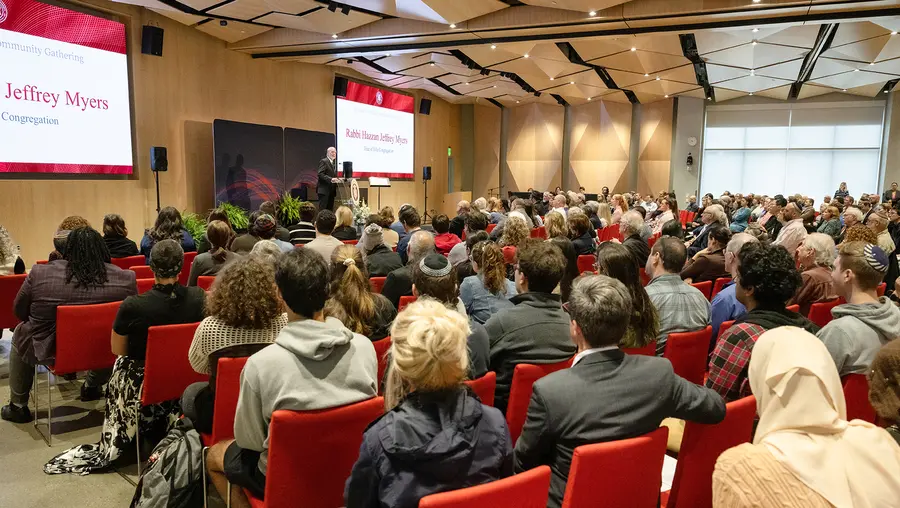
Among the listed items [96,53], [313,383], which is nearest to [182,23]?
[96,53]

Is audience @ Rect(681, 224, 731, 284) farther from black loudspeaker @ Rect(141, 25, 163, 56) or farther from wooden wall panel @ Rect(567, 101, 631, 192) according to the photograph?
wooden wall panel @ Rect(567, 101, 631, 192)

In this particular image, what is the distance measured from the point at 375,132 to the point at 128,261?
1098 cm

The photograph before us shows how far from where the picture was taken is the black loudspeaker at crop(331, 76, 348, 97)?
13656mm

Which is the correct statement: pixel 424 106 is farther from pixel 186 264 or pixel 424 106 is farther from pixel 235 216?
pixel 186 264

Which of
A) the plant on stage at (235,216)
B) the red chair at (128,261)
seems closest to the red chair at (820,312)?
the red chair at (128,261)

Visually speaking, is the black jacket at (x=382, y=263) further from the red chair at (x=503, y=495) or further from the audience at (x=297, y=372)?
the red chair at (x=503, y=495)

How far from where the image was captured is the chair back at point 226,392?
86.8 inches

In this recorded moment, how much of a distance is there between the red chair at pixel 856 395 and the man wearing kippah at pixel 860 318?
0.04 m

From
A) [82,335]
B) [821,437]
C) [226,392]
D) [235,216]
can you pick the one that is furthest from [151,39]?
[821,437]

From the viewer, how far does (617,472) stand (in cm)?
158

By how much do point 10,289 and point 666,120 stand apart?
1891 cm

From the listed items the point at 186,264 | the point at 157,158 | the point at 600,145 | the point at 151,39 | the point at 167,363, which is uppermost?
the point at 151,39

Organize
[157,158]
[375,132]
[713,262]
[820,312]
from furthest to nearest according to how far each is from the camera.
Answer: [375,132] → [157,158] → [713,262] → [820,312]

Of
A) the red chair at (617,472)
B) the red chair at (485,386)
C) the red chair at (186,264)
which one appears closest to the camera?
the red chair at (617,472)
